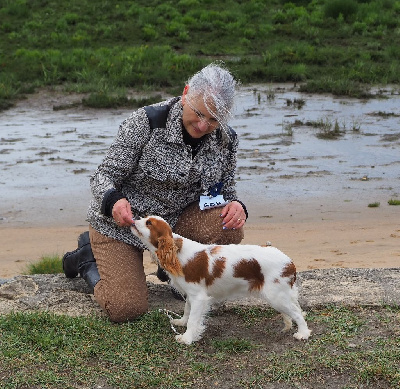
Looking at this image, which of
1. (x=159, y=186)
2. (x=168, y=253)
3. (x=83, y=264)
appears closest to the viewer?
(x=168, y=253)

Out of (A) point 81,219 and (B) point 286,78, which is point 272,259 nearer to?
(A) point 81,219

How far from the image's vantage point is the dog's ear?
4672 millimetres

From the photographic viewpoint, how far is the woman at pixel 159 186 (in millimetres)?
5164

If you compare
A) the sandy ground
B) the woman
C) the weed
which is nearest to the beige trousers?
the woman

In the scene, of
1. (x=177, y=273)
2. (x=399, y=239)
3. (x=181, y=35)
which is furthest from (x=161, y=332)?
(x=181, y=35)

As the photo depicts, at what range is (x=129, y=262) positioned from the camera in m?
5.43

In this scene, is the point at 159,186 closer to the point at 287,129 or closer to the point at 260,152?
the point at 260,152

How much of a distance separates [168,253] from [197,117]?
0.89 metres

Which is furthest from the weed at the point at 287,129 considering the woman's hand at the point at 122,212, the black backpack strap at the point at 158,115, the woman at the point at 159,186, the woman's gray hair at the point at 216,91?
the woman's hand at the point at 122,212

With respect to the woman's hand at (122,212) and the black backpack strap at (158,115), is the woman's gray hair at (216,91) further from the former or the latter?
the woman's hand at (122,212)

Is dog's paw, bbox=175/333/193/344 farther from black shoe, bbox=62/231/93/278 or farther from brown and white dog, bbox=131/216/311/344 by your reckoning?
black shoe, bbox=62/231/93/278

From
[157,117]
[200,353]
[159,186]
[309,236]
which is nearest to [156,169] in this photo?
[159,186]

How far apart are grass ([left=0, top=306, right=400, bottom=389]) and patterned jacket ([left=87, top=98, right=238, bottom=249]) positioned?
725 millimetres

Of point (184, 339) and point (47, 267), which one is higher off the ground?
point (184, 339)
